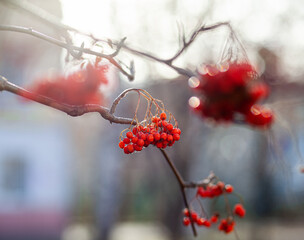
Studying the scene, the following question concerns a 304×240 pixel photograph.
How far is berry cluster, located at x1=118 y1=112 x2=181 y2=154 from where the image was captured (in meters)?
1.44

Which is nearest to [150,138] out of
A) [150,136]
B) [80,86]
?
[150,136]

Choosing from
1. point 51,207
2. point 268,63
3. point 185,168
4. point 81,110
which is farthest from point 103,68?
point 51,207

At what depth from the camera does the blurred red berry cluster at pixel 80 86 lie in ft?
6.73

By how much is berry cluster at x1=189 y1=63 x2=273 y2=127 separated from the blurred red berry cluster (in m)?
0.66

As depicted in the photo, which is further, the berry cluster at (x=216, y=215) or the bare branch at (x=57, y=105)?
the berry cluster at (x=216, y=215)

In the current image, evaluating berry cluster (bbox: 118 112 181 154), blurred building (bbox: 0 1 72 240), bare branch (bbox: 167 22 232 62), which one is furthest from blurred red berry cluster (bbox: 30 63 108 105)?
blurred building (bbox: 0 1 72 240)

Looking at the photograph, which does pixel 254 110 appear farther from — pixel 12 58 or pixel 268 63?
pixel 12 58

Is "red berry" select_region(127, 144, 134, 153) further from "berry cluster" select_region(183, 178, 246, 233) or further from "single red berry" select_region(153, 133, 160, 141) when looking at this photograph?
"berry cluster" select_region(183, 178, 246, 233)

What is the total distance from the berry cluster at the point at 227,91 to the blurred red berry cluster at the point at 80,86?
→ 25.8 inches

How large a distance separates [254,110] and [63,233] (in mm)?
10081

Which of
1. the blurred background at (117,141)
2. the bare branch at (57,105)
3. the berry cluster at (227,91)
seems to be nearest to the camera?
the bare branch at (57,105)

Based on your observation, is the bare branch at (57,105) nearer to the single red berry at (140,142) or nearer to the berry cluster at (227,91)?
the single red berry at (140,142)

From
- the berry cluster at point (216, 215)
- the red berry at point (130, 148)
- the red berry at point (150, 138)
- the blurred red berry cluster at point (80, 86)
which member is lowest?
the berry cluster at point (216, 215)

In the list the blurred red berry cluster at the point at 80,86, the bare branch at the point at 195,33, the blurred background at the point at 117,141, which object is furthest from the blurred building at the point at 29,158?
the bare branch at the point at 195,33
